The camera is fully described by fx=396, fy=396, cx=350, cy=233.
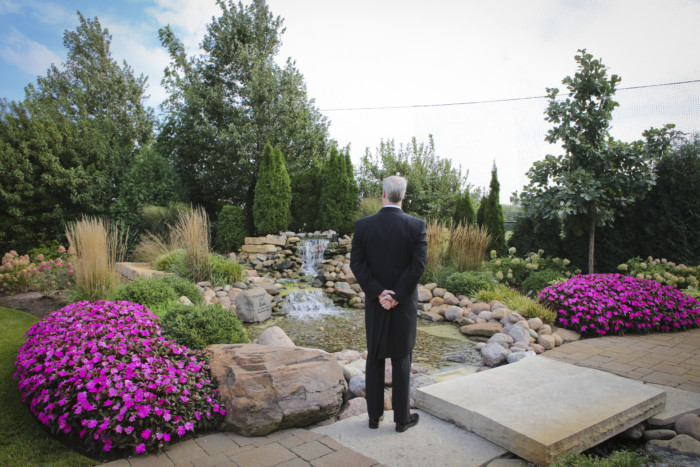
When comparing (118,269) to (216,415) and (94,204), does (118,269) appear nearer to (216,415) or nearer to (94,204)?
(216,415)

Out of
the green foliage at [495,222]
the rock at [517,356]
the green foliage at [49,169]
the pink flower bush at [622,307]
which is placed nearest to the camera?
the rock at [517,356]

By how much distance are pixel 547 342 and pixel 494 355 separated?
0.86 m

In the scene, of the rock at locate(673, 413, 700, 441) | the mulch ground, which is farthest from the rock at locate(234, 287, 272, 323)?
the rock at locate(673, 413, 700, 441)

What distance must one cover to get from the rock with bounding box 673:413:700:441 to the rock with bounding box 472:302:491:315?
3.27 m

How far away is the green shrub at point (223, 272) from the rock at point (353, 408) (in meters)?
4.49

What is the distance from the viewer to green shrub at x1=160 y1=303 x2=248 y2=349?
10.5ft

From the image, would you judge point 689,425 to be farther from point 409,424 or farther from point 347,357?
point 347,357

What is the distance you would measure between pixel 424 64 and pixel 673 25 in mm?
4504

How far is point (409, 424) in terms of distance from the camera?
2.36 meters

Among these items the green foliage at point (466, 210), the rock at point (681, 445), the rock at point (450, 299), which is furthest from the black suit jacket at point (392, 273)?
the green foliage at point (466, 210)

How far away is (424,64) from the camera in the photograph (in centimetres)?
916

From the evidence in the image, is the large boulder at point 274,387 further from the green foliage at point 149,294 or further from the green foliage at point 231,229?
the green foliage at point 231,229

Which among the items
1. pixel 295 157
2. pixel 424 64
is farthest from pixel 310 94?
pixel 424 64

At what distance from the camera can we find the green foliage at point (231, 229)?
32.5 feet
